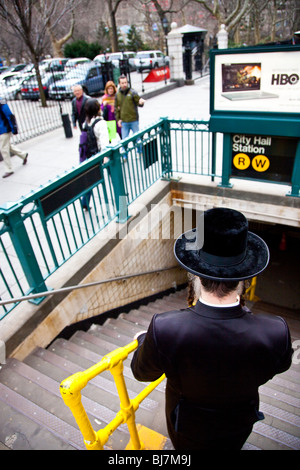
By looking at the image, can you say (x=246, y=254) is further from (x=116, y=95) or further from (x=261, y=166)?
(x=116, y=95)

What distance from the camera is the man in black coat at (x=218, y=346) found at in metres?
1.37

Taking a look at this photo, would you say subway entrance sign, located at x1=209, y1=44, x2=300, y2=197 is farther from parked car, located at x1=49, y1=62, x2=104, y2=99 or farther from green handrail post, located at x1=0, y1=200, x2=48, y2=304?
parked car, located at x1=49, y1=62, x2=104, y2=99

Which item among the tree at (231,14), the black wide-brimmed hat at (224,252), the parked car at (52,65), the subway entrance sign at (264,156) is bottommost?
the subway entrance sign at (264,156)

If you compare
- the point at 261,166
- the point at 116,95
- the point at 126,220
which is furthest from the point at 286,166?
the point at 116,95

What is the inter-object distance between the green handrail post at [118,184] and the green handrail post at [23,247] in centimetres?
177

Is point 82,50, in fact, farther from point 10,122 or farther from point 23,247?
point 23,247

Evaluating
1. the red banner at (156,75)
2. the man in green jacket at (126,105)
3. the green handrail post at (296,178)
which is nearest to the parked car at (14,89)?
the red banner at (156,75)

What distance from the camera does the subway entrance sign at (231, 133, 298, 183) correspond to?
5.06 metres

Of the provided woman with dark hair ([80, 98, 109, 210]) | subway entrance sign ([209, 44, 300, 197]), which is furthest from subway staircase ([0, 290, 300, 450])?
subway entrance sign ([209, 44, 300, 197])

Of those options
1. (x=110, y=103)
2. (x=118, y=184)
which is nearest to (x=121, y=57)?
(x=110, y=103)

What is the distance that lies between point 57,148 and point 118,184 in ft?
16.8

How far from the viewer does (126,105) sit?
6773 mm

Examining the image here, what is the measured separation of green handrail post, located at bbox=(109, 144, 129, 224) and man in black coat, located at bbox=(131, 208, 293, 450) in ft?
10.4

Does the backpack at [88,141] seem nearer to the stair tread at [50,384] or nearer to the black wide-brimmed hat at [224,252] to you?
the stair tread at [50,384]
